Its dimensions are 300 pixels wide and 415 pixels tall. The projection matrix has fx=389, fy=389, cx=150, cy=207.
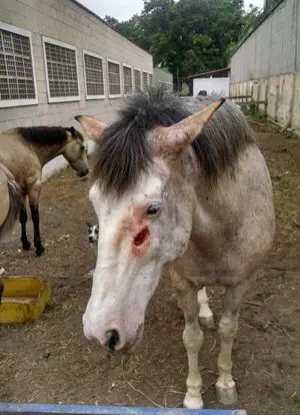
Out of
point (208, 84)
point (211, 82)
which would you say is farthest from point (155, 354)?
point (211, 82)

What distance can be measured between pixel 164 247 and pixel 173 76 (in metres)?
43.2

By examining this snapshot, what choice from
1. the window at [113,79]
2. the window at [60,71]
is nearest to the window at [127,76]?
the window at [113,79]

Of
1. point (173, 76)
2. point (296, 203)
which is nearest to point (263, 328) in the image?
point (296, 203)

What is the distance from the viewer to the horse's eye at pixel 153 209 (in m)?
1.38

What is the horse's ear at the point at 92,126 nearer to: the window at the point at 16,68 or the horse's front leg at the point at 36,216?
the horse's front leg at the point at 36,216

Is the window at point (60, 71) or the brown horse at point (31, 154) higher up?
the window at point (60, 71)

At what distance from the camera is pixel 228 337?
2.34m

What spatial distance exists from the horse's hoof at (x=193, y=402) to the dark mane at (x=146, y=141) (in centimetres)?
143

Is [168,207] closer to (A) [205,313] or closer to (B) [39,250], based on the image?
(A) [205,313]

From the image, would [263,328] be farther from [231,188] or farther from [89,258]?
[89,258]

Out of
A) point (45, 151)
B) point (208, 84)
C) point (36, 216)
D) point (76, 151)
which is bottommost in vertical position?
point (36, 216)

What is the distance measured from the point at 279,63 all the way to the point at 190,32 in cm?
2777

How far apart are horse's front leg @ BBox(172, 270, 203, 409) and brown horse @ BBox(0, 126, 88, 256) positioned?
8.93ft

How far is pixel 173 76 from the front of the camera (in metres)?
42.1
